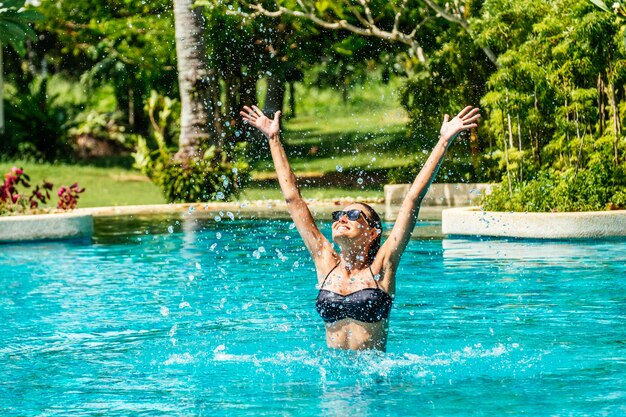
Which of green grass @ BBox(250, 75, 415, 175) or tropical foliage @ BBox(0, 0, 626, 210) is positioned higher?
tropical foliage @ BBox(0, 0, 626, 210)

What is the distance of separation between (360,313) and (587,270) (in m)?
6.15

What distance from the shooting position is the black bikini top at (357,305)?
765 centimetres

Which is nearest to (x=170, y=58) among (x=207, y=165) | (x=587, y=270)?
(x=207, y=165)

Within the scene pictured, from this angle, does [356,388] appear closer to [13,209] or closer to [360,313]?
[360,313]

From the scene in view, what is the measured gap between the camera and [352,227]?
7.39 metres

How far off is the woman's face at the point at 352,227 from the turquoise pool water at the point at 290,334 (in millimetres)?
954

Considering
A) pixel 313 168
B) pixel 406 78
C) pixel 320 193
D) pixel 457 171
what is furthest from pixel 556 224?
pixel 313 168

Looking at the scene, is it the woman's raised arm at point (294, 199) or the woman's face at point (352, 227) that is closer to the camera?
the woman's face at point (352, 227)


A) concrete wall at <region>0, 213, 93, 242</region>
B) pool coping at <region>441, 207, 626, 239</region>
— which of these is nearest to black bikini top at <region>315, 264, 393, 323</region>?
pool coping at <region>441, 207, 626, 239</region>

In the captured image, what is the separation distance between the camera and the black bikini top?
25.1 feet

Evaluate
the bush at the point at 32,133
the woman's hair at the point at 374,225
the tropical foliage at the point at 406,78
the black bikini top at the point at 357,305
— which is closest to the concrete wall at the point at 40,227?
the tropical foliage at the point at 406,78

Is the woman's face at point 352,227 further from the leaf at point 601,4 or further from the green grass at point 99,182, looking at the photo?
the green grass at point 99,182

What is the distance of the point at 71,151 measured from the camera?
1350 inches

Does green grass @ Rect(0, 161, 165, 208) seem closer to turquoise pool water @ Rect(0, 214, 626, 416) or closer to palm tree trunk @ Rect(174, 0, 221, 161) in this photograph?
palm tree trunk @ Rect(174, 0, 221, 161)
